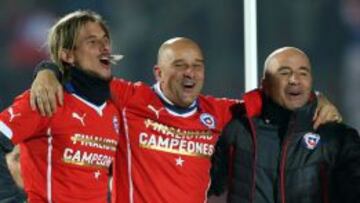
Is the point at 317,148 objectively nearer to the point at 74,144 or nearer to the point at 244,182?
the point at 244,182

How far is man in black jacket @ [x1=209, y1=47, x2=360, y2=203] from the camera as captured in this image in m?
1.58

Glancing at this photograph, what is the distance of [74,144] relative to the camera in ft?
4.98

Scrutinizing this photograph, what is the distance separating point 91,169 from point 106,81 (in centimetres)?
22

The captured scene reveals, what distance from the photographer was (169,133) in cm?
170

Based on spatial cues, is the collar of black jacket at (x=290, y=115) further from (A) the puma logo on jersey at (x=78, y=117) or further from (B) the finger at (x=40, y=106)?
(B) the finger at (x=40, y=106)

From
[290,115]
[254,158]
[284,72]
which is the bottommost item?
[254,158]

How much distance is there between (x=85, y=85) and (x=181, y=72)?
29 cm

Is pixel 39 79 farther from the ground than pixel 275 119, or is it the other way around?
pixel 39 79

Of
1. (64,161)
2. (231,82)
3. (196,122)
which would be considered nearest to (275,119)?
(196,122)

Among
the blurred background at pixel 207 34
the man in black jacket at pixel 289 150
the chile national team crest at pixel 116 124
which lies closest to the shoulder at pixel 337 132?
the man in black jacket at pixel 289 150

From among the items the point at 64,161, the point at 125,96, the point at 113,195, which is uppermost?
the point at 125,96

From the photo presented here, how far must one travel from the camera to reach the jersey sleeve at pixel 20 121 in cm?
138

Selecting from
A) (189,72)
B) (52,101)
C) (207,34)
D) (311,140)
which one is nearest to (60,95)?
(52,101)

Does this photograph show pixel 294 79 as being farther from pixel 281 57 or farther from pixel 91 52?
pixel 91 52
